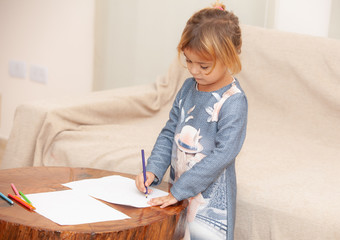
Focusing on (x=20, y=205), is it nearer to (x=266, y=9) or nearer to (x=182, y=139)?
(x=182, y=139)

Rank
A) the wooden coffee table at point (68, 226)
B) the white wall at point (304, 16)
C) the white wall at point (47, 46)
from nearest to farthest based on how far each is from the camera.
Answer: the wooden coffee table at point (68, 226)
the white wall at point (304, 16)
the white wall at point (47, 46)

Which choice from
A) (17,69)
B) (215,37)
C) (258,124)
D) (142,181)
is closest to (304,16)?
(258,124)

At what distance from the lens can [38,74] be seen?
342cm

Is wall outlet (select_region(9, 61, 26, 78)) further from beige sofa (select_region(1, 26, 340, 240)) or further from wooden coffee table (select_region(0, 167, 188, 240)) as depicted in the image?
wooden coffee table (select_region(0, 167, 188, 240))

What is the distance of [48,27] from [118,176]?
2029 mm

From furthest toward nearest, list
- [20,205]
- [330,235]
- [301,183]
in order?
[301,183], [330,235], [20,205]

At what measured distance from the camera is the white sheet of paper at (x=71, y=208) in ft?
3.89

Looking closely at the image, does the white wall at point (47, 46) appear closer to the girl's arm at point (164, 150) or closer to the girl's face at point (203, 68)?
the girl's arm at point (164, 150)

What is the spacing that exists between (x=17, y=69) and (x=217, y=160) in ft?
8.11

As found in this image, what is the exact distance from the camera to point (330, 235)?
159 centimetres

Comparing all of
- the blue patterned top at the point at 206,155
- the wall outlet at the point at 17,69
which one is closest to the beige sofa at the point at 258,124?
the blue patterned top at the point at 206,155

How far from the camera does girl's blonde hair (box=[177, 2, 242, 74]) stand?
134cm

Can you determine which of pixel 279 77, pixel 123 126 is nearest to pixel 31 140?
pixel 123 126

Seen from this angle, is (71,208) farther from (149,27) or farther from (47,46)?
(47,46)
